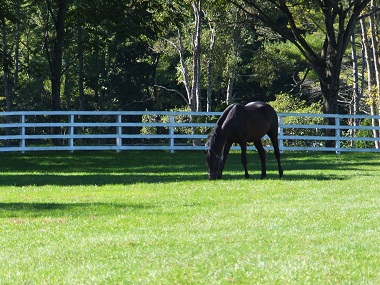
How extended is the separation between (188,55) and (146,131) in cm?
1079

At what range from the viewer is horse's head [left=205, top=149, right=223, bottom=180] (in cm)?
1909

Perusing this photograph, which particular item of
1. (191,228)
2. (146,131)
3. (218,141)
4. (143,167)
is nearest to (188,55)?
(146,131)

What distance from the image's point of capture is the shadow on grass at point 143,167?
2023 cm

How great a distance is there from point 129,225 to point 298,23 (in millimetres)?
38974

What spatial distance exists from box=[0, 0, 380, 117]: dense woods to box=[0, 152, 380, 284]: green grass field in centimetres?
1285

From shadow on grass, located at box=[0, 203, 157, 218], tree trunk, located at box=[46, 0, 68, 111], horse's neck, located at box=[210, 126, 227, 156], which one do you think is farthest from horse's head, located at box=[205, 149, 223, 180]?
tree trunk, located at box=[46, 0, 68, 111]

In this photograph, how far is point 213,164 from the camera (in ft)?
62.6

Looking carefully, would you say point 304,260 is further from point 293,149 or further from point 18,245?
point 293,149

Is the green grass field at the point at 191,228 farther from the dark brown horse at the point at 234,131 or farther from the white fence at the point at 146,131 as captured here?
Result: the white fence at the point at 146,131

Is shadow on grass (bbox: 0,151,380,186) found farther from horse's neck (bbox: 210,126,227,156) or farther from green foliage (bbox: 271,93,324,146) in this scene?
green foliage (bbox: 271,93,324,146)

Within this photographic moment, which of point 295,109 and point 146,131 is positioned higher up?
point 295,109

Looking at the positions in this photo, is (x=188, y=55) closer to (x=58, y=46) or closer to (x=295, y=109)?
(x=295, y=109)

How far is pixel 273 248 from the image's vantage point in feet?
31.4

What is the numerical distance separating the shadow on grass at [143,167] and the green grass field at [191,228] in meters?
0.10
